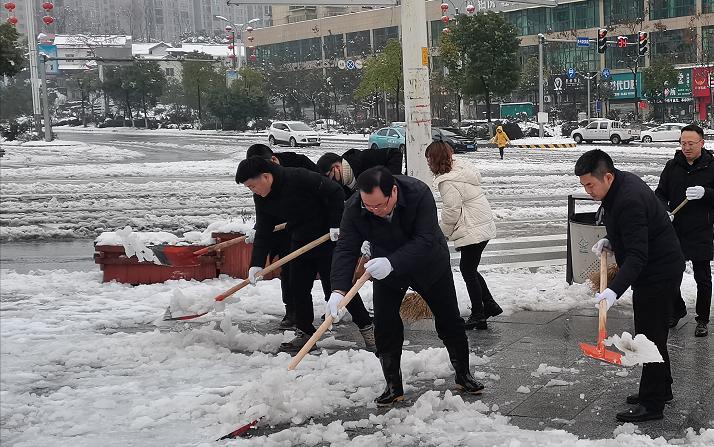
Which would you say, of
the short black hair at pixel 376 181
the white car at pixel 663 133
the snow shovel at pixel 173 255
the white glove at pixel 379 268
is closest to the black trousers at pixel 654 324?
the white glove at pixel 379 268

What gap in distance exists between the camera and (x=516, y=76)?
49.7m

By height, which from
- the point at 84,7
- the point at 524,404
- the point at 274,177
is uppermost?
the point at 84,7

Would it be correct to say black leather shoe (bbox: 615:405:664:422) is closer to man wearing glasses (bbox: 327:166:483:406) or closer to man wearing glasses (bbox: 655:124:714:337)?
man wearing glasses (bbox: 327:166:483:406)

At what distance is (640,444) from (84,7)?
126 meters

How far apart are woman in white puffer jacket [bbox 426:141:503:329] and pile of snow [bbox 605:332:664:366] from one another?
8.01 ft

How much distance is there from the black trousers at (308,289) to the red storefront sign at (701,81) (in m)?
51.5

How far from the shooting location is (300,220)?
7.25m

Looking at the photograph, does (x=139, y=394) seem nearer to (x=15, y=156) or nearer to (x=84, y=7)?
(x=15, y=156)

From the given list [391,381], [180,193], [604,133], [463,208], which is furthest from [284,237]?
[604,133]

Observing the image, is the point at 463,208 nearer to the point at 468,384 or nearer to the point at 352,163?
the point at 352,163

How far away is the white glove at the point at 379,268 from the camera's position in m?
5.33

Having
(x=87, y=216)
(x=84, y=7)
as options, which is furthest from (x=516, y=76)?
(x=84, y=7)

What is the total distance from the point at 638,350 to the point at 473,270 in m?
2.67

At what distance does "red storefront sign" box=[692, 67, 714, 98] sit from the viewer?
54156mm
